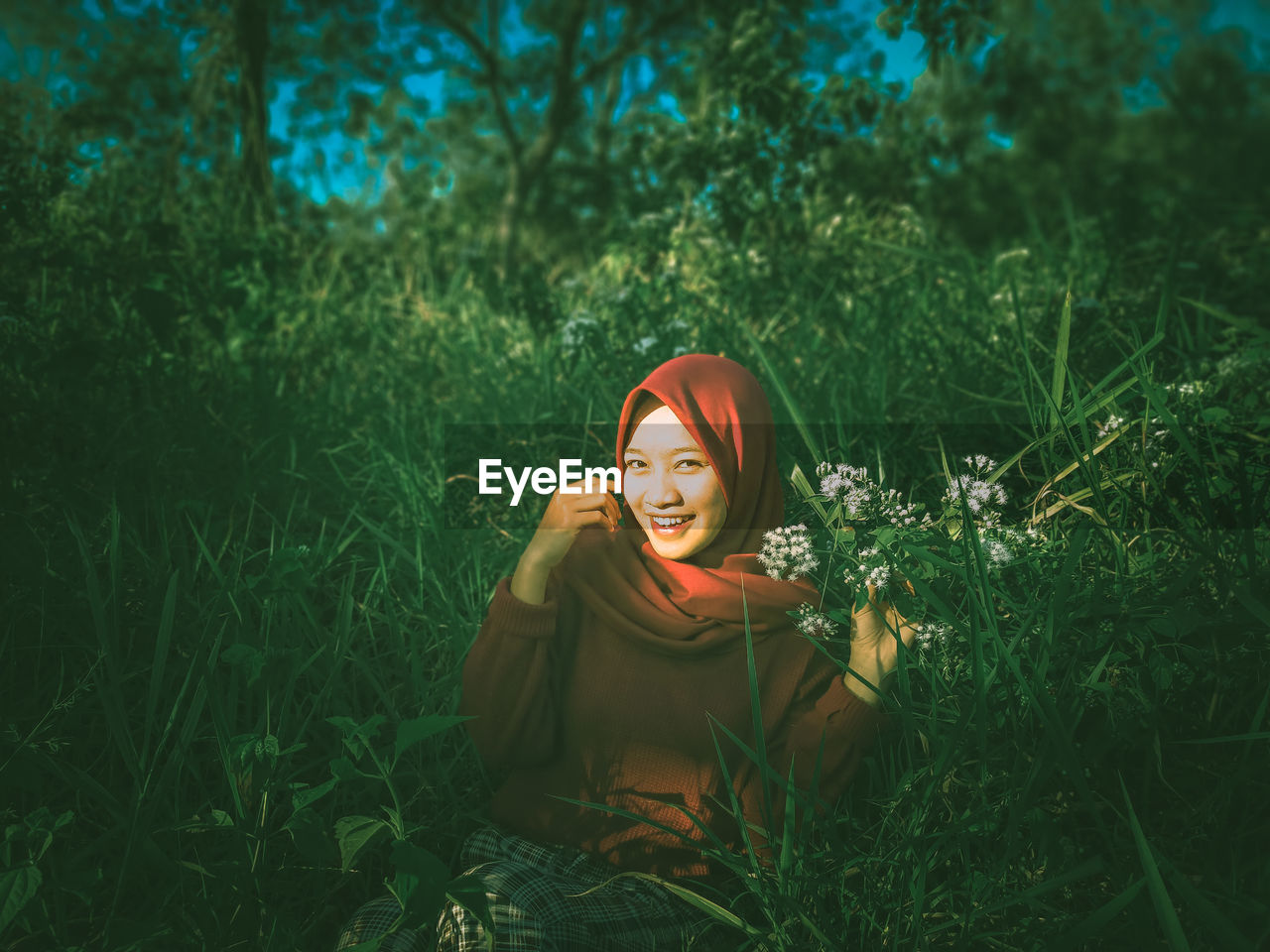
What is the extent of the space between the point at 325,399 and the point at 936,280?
264cm

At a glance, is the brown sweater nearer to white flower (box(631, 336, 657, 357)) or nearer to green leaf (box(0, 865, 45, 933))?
green leaf (box(0, 865, 45, 933))

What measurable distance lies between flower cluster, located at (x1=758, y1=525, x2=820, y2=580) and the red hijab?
0.03 m

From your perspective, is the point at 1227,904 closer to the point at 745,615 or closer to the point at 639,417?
the point at 745,615

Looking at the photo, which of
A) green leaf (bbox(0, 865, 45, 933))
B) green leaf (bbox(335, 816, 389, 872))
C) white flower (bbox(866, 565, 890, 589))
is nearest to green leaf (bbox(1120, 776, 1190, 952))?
white flower (bbox(866, 565, 890, 589))

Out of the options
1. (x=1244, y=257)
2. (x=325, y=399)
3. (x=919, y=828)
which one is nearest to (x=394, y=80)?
(x=325, y=399)

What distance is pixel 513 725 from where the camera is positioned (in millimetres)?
1623

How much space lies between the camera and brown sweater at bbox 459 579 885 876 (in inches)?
61.1

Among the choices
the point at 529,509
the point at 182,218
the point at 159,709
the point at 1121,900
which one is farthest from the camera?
the point at 182,218

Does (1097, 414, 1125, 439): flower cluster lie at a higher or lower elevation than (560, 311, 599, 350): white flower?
lower

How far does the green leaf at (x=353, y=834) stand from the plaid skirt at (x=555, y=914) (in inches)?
6.8

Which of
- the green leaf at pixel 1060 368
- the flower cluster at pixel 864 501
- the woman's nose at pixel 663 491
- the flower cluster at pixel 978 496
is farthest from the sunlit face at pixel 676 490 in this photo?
the green leaf at pixel 1060 368

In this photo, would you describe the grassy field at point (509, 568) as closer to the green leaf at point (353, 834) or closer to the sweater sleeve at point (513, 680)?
the green leaf at point (353, 834)

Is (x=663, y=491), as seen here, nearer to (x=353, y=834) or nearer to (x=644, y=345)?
(x=353, y=834)

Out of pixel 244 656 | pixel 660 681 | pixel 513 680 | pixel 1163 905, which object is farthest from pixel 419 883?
pixel 1163 905
